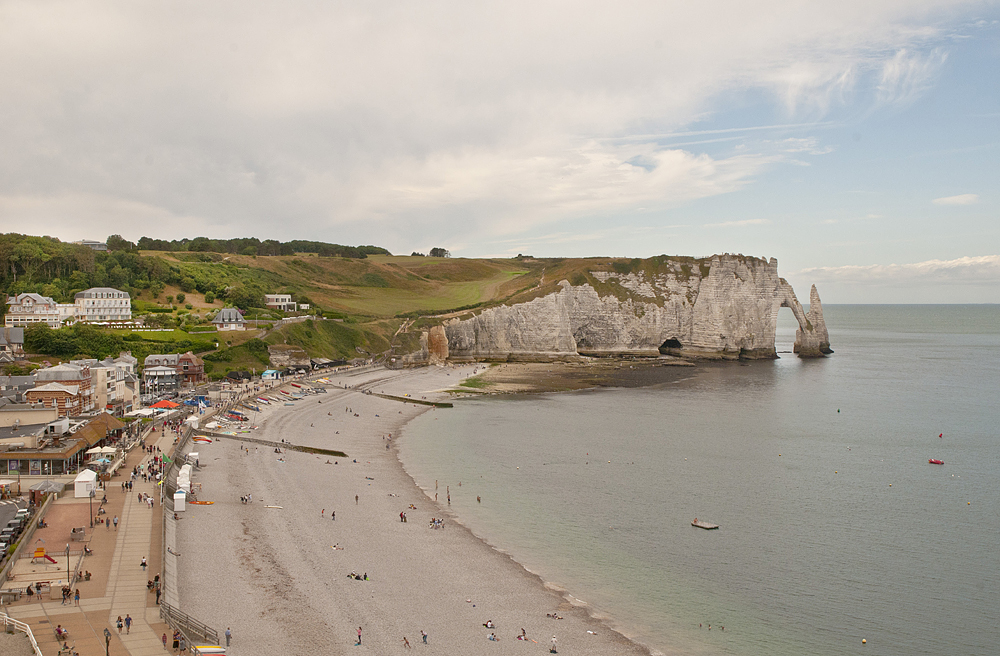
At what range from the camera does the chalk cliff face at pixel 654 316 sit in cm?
11319

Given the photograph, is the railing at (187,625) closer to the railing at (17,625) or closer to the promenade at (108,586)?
the promenade at (108,586)

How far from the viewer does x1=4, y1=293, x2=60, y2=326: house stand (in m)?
81.7

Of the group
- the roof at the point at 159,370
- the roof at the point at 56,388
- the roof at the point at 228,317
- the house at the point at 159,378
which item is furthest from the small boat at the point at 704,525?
the roof at the point at 228,317

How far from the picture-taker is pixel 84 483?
3238 cm

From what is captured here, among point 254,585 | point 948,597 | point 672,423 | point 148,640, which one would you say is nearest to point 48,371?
point 254,585

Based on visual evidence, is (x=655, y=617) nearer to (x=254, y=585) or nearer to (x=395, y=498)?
(x=254, y=585)

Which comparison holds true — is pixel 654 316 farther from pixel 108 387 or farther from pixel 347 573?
pixel 347 573

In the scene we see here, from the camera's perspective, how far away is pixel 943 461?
47750 millimetres

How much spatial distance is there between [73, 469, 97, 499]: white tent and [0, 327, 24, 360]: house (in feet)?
145

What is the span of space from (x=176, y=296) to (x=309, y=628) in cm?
9852

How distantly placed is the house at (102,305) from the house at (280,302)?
78.8 ft

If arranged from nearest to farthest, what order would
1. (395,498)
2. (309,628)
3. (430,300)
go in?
(309,628) < (395,498) < (430,300)

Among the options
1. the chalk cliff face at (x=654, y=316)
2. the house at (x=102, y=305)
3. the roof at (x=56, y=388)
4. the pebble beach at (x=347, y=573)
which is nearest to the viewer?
the pebble beach at (x=347, y=573)

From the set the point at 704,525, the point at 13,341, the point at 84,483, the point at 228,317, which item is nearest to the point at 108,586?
the point at 84,483
